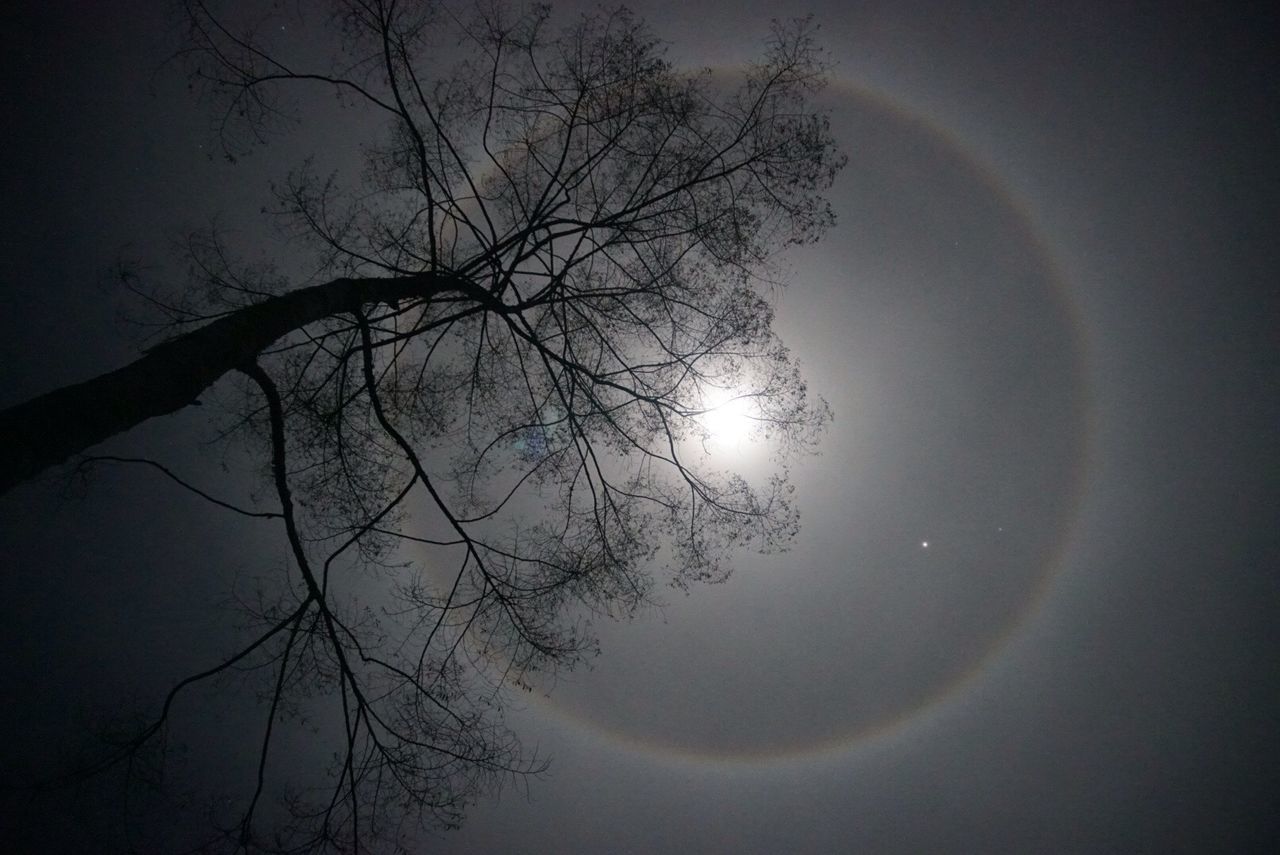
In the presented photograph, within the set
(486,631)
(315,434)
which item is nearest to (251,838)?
(486,631)

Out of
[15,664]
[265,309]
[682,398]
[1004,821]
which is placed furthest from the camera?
[1004,821]

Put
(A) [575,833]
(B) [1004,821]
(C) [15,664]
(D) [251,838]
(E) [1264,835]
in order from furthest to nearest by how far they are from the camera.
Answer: (E) [1264,835]
(B) [1004,821]
(A) [575,833]
(C) [15,664]
(D) [251,838]

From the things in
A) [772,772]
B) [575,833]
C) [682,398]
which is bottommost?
[575,833]

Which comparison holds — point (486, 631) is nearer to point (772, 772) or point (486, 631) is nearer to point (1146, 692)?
point (772, 772)

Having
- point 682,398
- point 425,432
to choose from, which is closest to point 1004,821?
point 682,398

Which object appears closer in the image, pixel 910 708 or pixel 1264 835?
pixel 910 708

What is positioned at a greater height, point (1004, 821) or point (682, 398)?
point (682, 398)

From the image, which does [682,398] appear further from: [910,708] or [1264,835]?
[1264,835]
